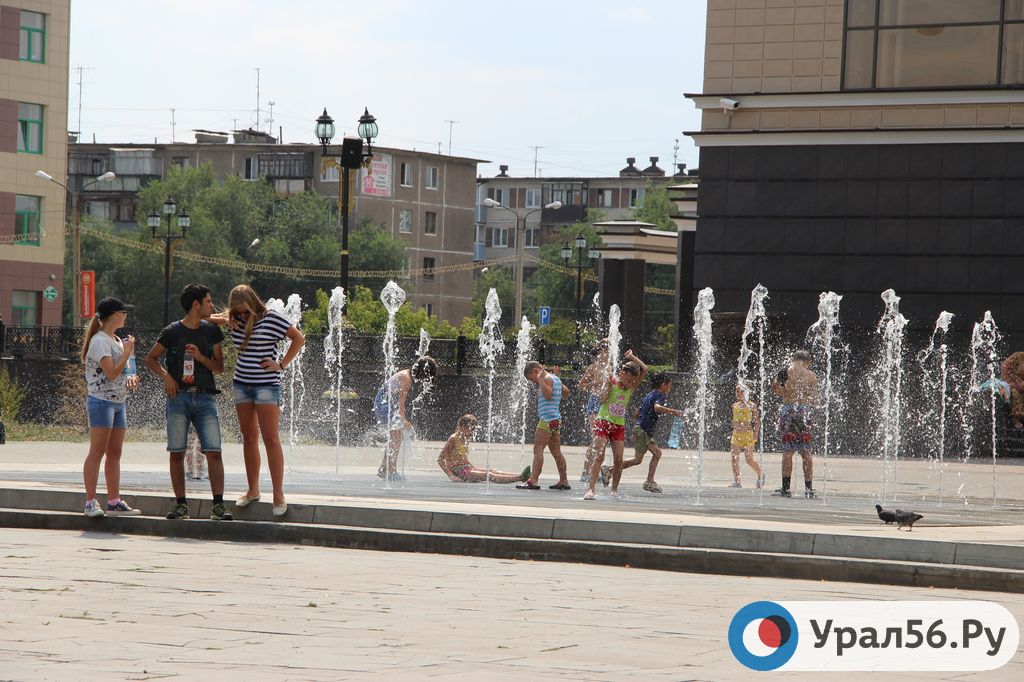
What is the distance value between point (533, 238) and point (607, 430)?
111m

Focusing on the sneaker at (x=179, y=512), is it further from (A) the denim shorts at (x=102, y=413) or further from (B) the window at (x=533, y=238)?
(B) the window at (x=533, y=238)

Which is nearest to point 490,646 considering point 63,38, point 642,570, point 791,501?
point 642,570

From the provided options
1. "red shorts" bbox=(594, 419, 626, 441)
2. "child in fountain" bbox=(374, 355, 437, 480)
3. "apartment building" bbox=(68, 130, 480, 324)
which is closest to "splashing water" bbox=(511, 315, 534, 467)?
"child in fountain" bbox=(374, 355, 437, 480)

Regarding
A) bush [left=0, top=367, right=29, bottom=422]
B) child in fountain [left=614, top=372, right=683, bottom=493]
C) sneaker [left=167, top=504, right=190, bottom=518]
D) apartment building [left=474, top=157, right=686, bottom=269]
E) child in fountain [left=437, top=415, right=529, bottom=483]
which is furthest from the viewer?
apartment building [left=474, top=157, right=686, bottom=269]

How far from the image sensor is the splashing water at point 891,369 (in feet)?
94.4

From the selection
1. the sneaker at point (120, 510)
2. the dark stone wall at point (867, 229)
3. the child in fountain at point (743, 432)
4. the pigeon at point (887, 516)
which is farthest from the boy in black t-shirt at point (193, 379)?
the dark stone wall at point (867, 229)

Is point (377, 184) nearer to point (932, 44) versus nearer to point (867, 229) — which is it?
point (867, 229)

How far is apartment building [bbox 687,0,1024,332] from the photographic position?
93.7 feet

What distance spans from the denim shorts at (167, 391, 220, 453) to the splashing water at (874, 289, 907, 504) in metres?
18.1

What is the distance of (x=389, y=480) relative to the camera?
18.1 metres

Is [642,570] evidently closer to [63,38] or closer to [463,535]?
[463,535]

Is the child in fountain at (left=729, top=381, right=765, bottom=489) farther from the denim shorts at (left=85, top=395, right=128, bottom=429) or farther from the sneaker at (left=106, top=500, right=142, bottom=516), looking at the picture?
the denim shorts at (left=85, top=395, right=128, bottom=429)

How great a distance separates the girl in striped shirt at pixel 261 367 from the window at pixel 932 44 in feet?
63.8

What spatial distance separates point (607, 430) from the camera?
50.7ft
